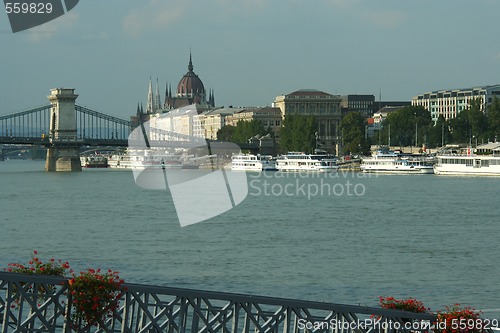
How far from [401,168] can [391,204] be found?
39.4 meters

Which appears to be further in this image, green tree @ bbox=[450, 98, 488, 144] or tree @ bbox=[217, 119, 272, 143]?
tree @ bbox=[217, 119, 272, 143]

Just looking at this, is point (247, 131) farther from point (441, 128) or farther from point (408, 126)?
point (441, 128)

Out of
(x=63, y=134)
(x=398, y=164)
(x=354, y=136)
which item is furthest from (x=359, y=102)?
(x=398, y=164)

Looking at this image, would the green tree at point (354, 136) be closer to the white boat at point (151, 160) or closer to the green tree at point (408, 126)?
the green tree at point (408, 126)

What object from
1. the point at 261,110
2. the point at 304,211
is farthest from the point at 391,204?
the point at 261,110

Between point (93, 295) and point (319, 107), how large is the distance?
121688 millimetres

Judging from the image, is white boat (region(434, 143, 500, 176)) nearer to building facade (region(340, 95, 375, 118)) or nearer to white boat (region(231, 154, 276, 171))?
white boat (region(231, 154, 276, 171))

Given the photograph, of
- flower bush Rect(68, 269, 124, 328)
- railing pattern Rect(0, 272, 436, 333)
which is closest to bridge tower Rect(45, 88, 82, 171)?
railing pattern Rect(0, 272, 436, 333)

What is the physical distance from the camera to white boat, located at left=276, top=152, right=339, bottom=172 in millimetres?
89375

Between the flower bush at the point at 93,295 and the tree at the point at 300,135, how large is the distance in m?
95.4

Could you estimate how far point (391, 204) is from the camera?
4509 cm

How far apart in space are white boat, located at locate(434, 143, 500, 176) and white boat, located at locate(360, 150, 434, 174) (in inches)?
75.4

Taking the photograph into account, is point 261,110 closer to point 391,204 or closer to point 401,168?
point 401,168

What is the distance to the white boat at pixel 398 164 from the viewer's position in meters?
82.6
